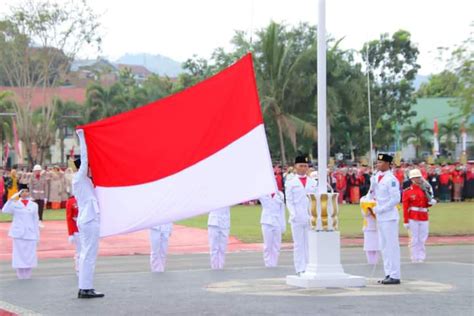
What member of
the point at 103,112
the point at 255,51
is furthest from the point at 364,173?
the point at 103,112

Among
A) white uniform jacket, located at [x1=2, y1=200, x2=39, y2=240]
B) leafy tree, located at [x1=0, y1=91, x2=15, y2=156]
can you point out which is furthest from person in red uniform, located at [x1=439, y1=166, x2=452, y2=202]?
leafy tree, located at [x1=0, y1=91, x2=15, y2=156]

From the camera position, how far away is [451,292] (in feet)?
40.1

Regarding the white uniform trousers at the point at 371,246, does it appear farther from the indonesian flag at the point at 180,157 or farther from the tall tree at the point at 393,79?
the tall tree at the point at 393,79

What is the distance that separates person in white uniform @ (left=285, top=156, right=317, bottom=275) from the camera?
15.8m

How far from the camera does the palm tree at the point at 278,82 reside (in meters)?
49.6

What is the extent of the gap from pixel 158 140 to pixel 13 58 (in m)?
45.3

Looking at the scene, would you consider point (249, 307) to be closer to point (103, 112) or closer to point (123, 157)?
point (123, 157)

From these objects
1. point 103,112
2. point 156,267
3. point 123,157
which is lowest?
point 156,267

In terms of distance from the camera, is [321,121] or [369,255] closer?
[321,121]

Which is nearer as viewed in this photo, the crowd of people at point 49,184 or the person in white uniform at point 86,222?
the person in white uniform at point 86,222

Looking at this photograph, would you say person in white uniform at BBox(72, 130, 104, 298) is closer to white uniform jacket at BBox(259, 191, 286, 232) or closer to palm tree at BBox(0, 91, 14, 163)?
white uniform jacket at BBox(259, 191, 286, 232)

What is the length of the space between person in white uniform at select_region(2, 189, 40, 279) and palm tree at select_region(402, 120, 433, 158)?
52.9 metres

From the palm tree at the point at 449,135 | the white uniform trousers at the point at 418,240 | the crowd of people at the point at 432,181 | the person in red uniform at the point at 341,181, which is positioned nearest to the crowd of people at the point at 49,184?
the crowd of people at the point at 432,181

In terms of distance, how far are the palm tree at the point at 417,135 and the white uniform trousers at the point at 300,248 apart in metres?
51.9
